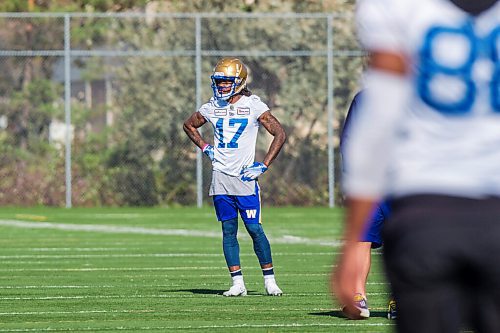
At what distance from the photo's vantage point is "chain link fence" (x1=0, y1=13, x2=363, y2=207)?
93.9ft

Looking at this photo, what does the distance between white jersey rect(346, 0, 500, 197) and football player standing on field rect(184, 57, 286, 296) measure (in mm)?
8899

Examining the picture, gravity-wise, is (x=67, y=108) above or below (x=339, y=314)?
above

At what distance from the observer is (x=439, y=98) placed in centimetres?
386

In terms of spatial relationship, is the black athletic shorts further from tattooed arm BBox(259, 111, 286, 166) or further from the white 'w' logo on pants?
tattooed arm BBox(259, 111, 286, 166)

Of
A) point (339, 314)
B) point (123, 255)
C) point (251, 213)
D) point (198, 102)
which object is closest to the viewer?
point (339, 314)

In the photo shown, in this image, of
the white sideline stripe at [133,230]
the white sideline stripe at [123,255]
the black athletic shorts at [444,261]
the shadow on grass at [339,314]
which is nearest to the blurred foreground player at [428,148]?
the black athletic shorts at [444,261]

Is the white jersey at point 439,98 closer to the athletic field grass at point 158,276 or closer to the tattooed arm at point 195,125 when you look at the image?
the athletic field grass at point 158,276

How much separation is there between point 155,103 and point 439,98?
24964 millimetres

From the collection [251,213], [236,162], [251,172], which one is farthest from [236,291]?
[236,162]

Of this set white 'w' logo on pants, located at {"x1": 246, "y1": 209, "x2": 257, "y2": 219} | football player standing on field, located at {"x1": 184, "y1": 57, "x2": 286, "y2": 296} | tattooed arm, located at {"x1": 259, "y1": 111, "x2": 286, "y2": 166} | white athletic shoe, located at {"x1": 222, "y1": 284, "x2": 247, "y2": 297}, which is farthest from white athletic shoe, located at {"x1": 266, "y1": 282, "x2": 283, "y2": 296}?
tattooed arm, located at {"x1": 259, "y1": 111, "x2": 286, "y2": 166}

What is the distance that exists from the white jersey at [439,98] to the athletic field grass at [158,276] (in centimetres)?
607

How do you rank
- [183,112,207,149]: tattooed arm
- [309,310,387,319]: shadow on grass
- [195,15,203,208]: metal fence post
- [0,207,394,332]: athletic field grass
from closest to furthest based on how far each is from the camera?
[0,207,394,332]: athletic field grass, [309,310,387,319]: shadow on grass, [183,112,207,149]: tattooed arm, [195,15,203,208]: metal fence post

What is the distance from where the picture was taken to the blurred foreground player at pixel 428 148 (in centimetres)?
382

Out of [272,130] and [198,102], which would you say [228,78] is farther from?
[198,102]
